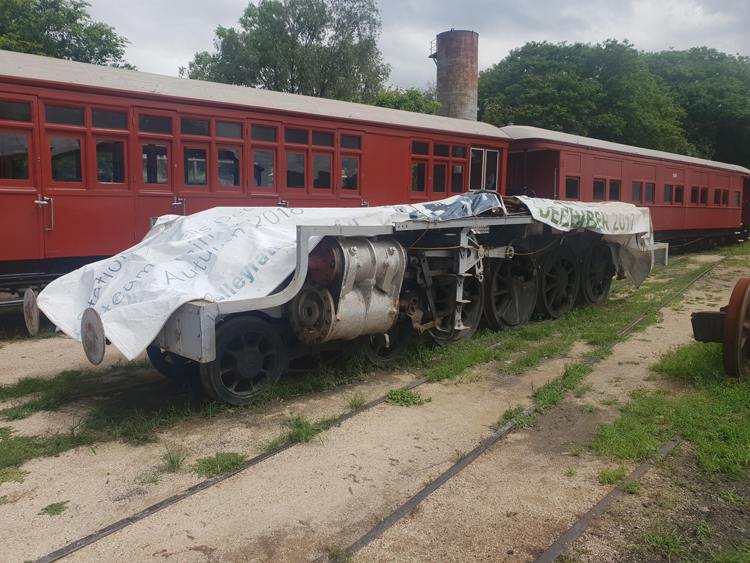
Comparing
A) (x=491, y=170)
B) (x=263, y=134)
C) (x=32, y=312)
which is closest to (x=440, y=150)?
(x=491, y=170)

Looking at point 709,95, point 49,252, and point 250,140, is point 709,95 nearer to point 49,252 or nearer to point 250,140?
point 250,140

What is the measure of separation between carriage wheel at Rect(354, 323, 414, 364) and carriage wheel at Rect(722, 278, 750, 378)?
318 centimetres

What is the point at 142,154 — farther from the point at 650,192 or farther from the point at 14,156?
the point at 650,192

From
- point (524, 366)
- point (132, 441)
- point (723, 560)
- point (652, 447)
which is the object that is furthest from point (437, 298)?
point (723, 560)

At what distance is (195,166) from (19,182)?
2.32 meters

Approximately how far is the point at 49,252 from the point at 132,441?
14.7ft

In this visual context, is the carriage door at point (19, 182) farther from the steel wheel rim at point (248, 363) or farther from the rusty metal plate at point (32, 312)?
the steel wheel rim at point (248, 363)

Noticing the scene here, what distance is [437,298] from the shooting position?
748 centimetres

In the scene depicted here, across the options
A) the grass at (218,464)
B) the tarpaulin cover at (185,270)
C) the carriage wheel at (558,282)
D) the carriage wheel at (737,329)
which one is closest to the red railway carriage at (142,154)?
the tarpaulin cover at (185,270)

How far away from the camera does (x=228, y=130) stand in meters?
9.09

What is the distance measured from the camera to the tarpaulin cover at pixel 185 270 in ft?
15.4

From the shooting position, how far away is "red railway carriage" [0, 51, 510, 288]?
25.1ft

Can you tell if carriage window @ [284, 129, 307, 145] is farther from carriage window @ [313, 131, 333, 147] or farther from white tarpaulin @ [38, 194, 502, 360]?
white tarpaulin @ [38, 194, 502, 360]

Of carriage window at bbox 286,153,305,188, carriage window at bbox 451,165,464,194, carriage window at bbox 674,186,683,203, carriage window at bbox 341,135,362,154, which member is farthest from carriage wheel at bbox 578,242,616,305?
carriage window at bbox 674,186,683,203
